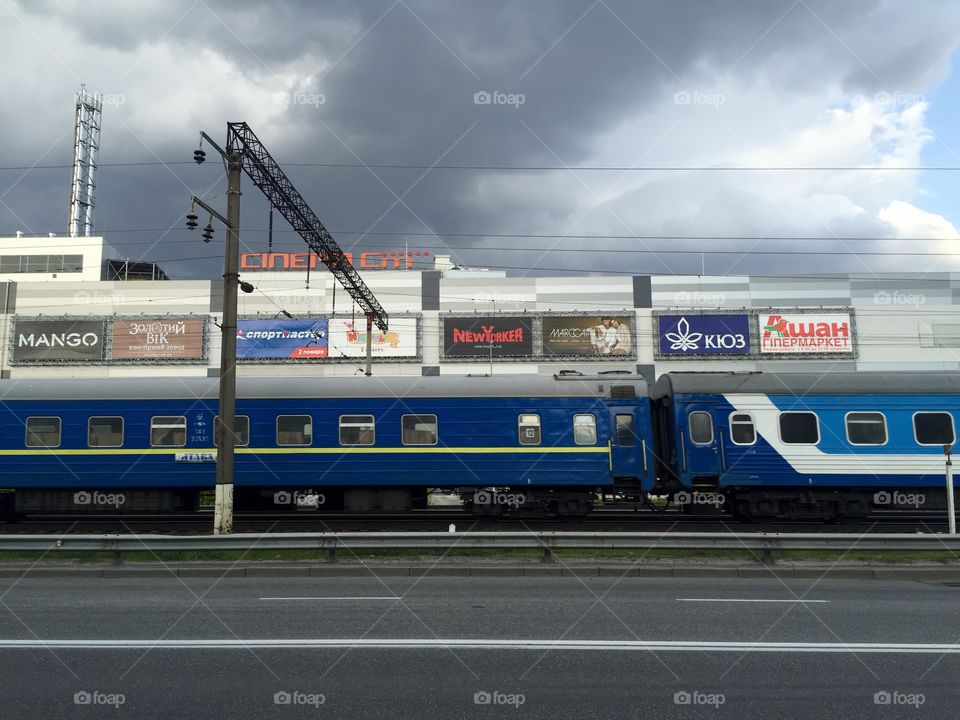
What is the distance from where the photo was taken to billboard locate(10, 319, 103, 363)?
43.5 m

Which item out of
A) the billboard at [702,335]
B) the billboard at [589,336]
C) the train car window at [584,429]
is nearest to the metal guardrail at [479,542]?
the train car window at [584,429]

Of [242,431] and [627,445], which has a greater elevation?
[242,431]

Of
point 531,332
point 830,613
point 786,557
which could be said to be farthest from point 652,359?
point 830,613

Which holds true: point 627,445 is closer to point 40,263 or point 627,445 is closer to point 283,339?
point 283,339

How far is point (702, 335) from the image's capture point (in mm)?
42188

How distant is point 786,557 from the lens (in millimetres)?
11016

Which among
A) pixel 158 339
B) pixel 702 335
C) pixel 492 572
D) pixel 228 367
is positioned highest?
pixel 158 339

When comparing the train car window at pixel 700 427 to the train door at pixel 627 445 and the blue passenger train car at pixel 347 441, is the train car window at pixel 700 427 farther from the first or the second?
the train door at pixel 627 445

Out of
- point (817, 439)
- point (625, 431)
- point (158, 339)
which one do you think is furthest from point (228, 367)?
point (158, 339)

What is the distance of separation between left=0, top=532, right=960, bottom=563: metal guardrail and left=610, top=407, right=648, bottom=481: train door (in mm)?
5091

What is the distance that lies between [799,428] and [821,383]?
1233 millimetres

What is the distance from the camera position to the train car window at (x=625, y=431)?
16359 millimetres

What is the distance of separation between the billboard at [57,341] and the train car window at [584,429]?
38.1m

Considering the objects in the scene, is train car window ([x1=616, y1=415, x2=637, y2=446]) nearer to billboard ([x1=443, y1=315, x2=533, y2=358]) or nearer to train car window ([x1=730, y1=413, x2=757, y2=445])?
train car window ([x1=730, y1=413, x2=757, y2=445])
